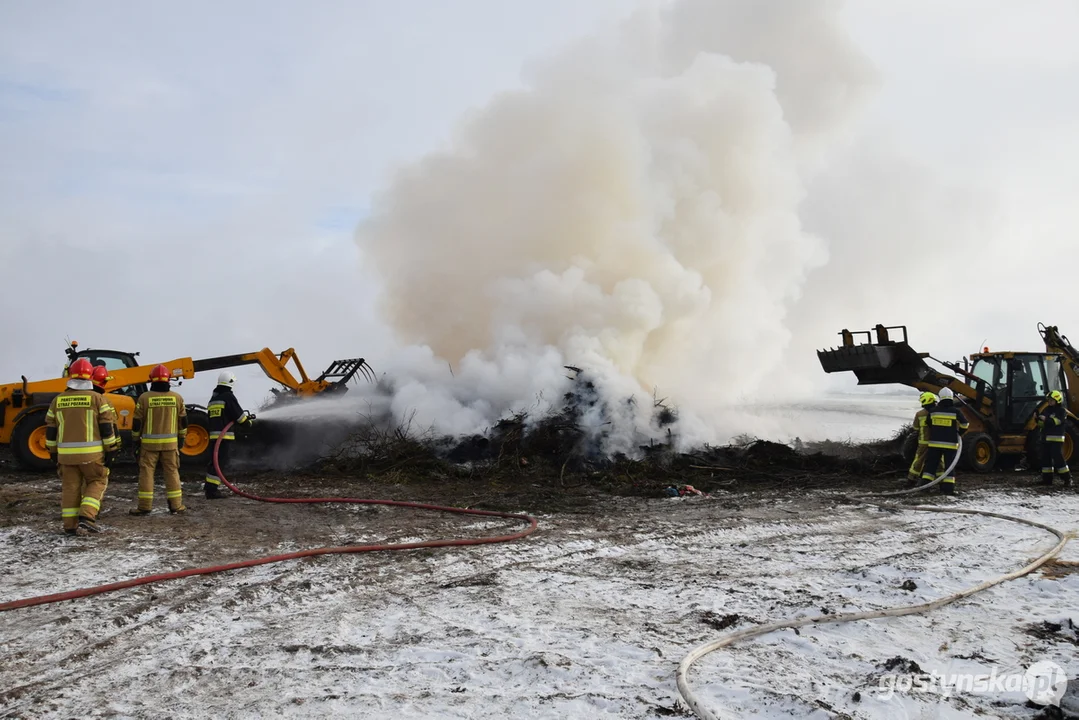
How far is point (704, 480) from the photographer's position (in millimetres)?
10836

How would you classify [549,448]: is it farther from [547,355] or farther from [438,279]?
[438,279]

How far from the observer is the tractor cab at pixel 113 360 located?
38.0 ft

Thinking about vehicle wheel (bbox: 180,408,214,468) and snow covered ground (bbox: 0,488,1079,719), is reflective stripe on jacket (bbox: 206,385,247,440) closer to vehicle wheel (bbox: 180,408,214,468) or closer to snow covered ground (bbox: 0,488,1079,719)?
vehicle wheel (bbox: 180,408,214,468)

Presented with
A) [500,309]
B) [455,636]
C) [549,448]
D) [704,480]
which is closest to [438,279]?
[500,309]

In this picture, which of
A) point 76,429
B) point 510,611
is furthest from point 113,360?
point 510,611

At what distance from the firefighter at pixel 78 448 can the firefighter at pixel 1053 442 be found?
498 inches

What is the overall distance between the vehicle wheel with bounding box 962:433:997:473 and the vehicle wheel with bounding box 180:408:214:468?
13009 millimetres

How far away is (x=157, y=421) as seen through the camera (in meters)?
7.91

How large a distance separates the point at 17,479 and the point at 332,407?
4.77m

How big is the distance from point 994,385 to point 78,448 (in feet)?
45.9

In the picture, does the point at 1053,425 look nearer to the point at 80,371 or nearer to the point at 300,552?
the point at 300,552

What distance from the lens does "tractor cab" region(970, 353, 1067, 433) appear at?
12.5 metres

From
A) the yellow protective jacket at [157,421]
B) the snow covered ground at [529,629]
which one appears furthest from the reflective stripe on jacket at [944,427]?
the yellow protective jacket at [157,421]

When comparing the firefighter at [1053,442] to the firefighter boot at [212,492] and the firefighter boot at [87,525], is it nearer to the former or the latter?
the firefighter boot at [212,492]
